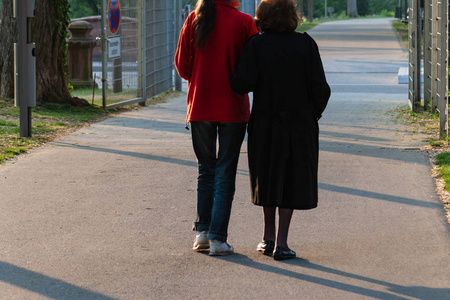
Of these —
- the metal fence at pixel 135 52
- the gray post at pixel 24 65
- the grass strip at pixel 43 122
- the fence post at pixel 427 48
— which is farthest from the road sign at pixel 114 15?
the fence post at pixel 427 48

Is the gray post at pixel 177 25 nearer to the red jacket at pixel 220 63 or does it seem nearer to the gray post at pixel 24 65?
the gray post at pixel 24 65

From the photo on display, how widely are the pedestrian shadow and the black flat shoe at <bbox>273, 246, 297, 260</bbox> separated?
30 mm

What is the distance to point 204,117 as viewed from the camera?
470 cm

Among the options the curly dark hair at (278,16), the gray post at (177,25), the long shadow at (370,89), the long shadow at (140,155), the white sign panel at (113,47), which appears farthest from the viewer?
the gray post at (177,25)

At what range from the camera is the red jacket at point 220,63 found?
183 inches

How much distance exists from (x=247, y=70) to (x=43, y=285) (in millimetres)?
1652

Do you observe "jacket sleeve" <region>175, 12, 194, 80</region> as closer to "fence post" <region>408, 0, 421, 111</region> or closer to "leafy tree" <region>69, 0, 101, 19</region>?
"fence post" <region>408, 0, 421, 111</region>

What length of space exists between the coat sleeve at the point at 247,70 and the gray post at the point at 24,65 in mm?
5149

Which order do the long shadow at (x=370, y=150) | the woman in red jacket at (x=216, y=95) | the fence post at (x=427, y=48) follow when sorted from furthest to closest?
the fence post at (x=427, y=48), the long shadow at (x=370, y=150), the woman in red jacket at (x=216, y=95)

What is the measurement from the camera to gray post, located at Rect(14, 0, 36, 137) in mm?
9047

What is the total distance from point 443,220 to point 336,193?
1.16 metres

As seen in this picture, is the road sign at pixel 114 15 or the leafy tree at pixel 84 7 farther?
the leafy tree at pixel 84 7

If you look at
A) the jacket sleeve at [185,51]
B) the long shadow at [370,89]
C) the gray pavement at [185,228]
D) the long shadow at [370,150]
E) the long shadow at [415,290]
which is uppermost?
the jacket sleeve at [185,51]

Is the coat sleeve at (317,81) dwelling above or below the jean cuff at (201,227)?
above
